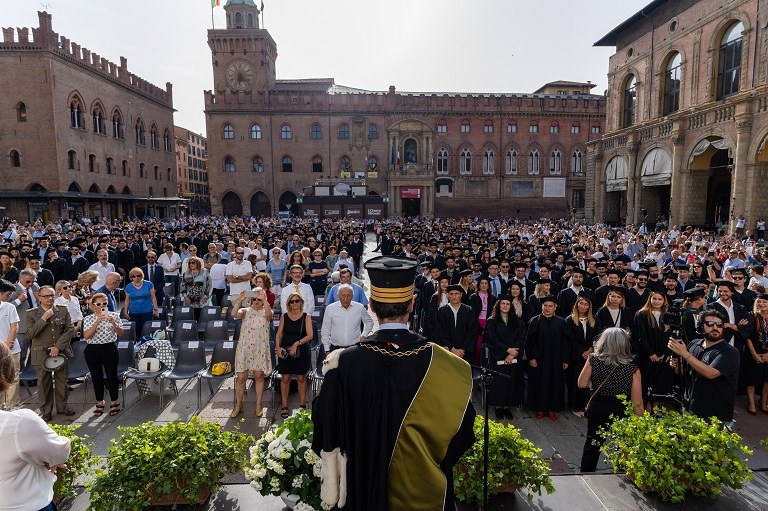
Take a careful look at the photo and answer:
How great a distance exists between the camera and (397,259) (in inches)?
114

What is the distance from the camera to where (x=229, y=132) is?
167 ft

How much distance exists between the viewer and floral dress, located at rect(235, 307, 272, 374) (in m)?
6.65

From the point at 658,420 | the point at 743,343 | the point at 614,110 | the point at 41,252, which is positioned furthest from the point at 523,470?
the point at 614,110

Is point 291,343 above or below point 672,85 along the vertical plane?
below

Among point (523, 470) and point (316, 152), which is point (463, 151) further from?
point (523, 470)

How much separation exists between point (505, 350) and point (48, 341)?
6.45 meters

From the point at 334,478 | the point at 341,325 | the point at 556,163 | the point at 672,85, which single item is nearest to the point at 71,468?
the point at 334,478

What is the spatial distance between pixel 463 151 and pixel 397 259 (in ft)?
173

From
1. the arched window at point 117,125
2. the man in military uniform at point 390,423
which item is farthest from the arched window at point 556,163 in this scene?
the man in military uniform at point 390,423

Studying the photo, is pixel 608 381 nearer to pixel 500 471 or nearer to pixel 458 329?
pixel 500 471

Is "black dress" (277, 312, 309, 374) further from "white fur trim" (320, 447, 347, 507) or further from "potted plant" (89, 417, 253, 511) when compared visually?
"white fur trim" (320, 447, 347, 507)

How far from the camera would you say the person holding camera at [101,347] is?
6461 mm

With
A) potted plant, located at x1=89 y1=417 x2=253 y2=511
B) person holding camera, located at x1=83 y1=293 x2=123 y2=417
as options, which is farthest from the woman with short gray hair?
person holding camera, located at x1=83 y1=293 x2=123 y2=417

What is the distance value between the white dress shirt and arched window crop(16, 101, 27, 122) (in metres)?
41.7
